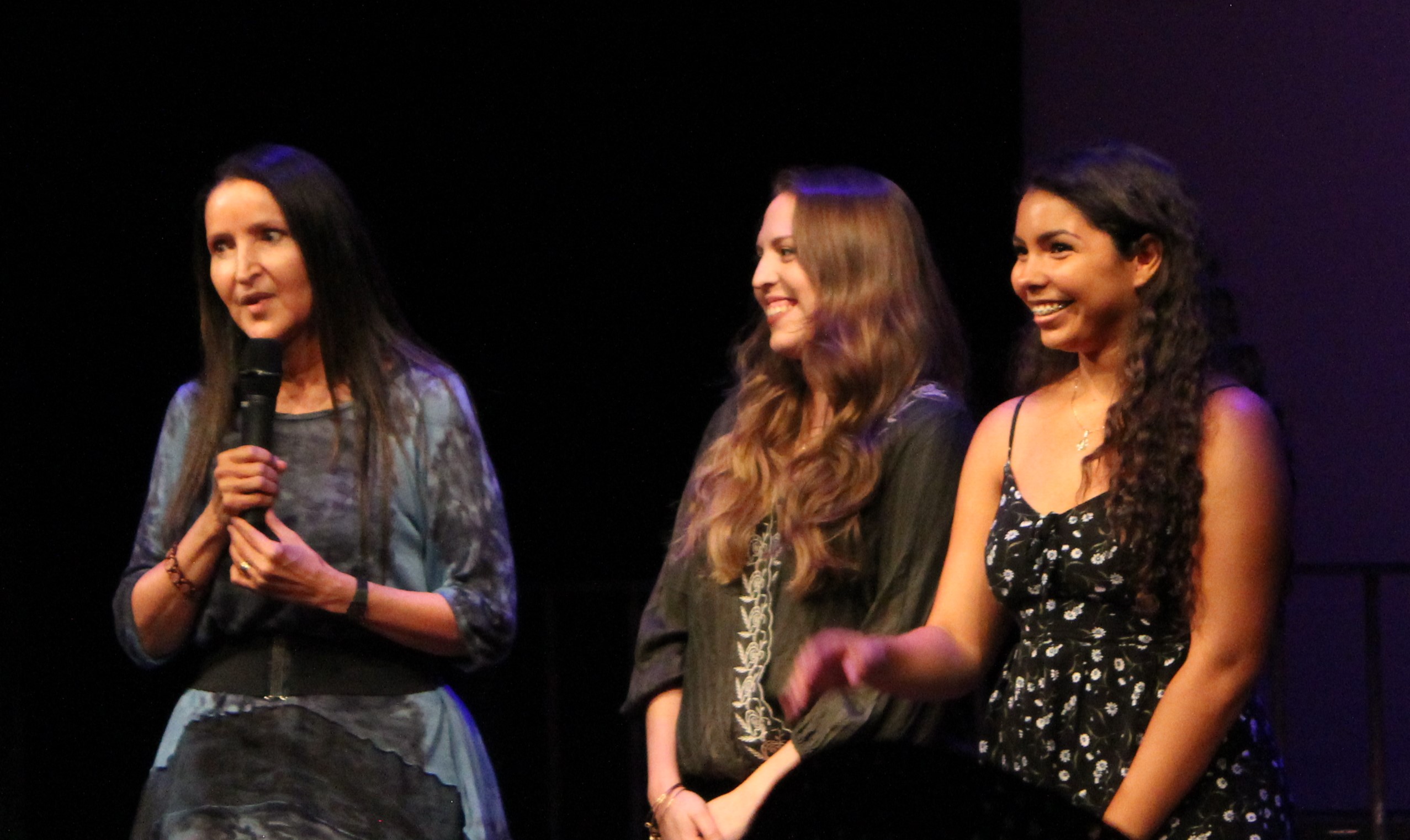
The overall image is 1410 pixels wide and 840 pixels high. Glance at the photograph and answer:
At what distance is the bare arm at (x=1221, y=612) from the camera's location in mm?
1837

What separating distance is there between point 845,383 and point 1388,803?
265cm

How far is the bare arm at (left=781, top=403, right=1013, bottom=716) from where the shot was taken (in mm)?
1965

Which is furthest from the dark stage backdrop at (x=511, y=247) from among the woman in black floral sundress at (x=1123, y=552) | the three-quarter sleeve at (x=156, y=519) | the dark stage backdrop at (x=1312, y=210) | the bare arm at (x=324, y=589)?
the woman in black floral sundress at (x=1123, y=552)

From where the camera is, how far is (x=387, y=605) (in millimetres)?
2150

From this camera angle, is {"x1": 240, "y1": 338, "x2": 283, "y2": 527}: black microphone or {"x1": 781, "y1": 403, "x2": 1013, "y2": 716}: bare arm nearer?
{"x1": 781, "y1": 403, "x2": 1013, "y2": 716}: bare arm

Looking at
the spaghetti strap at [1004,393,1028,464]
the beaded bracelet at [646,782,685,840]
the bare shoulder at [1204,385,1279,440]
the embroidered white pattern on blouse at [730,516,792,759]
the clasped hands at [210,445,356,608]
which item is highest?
the bare shoulder at [1204,385,1279,440]

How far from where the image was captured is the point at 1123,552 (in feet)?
6.29

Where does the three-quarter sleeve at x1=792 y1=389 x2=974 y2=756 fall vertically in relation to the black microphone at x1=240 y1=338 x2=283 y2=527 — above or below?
below

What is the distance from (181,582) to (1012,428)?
1.17 m

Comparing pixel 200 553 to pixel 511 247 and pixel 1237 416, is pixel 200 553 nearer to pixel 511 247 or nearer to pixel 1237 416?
pixel 1237 416

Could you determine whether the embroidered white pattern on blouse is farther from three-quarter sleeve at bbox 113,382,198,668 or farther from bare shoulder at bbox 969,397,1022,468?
three-quarter sleeve at bbox 113,382,198,668

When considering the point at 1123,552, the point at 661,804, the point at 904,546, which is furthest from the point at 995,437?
the point at 661,804

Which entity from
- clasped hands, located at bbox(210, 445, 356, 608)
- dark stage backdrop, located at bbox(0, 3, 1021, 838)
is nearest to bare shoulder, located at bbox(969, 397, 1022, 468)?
clasped hands, located at bbox(210, 445, 356, 608)

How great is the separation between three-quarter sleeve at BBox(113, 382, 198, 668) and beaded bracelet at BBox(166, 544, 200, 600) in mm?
96
